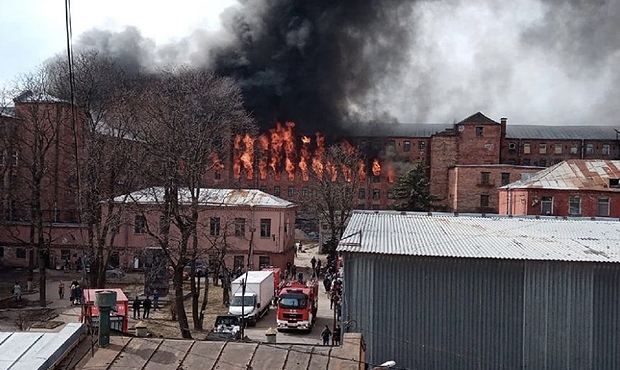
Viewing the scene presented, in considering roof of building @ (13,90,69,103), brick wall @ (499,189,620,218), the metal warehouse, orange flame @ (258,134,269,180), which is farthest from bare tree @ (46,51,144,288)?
orange flame @ (258,134,269,180)

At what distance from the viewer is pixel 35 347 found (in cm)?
719

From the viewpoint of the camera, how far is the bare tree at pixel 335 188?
136 feet

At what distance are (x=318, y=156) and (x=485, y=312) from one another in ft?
144

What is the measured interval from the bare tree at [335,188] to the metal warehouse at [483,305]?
2275cm

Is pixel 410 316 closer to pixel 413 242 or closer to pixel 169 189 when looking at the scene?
pixel 413 242

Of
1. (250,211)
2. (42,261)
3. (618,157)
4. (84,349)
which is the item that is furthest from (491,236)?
(618,157)

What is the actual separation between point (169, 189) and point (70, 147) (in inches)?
583

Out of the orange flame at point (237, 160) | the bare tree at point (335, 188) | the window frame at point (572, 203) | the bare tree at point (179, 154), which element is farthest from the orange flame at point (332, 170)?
the window frame at point (572, 203)

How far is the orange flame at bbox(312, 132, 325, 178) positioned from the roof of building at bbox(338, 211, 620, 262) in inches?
1348

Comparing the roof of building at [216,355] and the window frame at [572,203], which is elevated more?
the window frame at [572,203]

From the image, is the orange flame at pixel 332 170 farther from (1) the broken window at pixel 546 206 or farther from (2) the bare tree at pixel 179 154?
(1) the broken window at pixel 546 206

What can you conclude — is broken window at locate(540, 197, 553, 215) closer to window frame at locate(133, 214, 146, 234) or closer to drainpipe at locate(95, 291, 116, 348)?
window frame at locate(133, 214, 146, 234)

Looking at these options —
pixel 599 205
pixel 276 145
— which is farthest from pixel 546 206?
pixel 276 145

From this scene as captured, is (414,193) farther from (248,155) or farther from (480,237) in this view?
(480,237)
